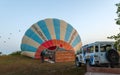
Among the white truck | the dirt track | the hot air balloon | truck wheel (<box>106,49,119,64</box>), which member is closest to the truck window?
the white truck

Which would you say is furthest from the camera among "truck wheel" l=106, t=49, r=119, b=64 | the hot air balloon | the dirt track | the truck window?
the hot air balloon

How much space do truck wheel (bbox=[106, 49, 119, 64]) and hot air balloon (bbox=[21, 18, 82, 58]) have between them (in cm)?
2089

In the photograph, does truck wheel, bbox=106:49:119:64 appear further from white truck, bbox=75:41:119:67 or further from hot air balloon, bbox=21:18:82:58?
hot air balloon, bbox=21:18:82:58

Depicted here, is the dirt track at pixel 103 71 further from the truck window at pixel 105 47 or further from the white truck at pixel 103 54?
the truck window at pixel 105 47

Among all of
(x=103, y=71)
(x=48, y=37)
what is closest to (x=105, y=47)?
(x=103, y=71)

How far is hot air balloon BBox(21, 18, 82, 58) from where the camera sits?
1677 inches

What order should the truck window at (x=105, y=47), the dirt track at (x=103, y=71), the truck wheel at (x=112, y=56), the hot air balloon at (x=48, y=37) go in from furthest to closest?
the hot air balloon at (x=48, y=37), the truck window at (x=105, y=47), the truck wheel at (x=112, y=56), the dirt track at (x=103, y=71)

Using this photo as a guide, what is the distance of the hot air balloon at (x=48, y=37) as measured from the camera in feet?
140

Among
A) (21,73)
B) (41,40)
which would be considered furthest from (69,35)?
(21,73)

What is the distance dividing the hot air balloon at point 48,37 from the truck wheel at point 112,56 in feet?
68.5

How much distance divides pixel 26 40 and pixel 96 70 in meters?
29.2

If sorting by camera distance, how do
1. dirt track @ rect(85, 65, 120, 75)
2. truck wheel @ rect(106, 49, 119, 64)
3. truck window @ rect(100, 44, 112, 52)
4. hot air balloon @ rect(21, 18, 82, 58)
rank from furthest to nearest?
hot air balloon @ rect(21, 18, 82, 58) → truck window @ rect(100, 44, 112, 52) → truck wheel @ rect(106, 49, 119, 64) → dirt track @ rect(85, 65, 120, 75)

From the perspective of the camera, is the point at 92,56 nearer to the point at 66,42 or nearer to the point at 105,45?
the point at 105,45

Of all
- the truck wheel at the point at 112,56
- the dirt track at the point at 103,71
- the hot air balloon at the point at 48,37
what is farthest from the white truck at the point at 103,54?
the hot air balloon at the point at 48,37
